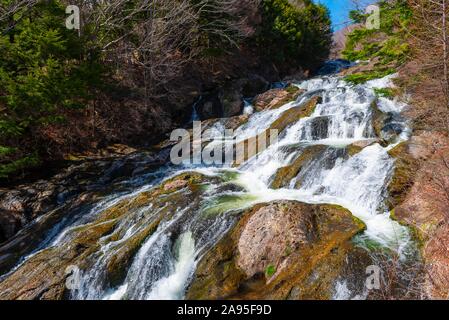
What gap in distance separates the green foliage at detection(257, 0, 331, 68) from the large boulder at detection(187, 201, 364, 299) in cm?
2185

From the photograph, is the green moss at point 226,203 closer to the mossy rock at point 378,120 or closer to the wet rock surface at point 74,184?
the wet rock surface at point 74,184

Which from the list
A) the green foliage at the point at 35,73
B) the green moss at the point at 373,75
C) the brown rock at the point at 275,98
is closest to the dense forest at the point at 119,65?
the green foliage at the point at 35,73

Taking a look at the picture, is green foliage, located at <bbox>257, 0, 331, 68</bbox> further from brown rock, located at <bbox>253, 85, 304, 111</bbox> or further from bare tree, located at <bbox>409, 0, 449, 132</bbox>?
bare tree, located at <bbox>409, 0, 449, 132</bbox>

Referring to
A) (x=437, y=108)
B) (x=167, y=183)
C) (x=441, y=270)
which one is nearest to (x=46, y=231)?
(x=167, y=183)

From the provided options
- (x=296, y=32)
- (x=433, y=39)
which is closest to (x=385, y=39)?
(x=433, y=39)

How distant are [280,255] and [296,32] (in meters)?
26.3

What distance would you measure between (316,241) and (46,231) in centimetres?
761

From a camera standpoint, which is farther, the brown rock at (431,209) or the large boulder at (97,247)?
the large boulder at (97,247)

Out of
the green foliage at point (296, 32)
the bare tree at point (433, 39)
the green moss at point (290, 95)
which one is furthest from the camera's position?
the green foliage at point (296, 32)

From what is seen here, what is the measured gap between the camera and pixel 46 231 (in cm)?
959

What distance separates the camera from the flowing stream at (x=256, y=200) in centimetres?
662

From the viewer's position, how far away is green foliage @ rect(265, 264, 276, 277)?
5.96 metres

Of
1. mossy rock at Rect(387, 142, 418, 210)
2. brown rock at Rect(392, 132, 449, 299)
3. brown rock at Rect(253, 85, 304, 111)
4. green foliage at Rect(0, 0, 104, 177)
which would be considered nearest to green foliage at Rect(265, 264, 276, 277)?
brown rock at Rect(392, 132, 449, 299)

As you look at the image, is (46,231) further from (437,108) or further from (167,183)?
(437,108)
